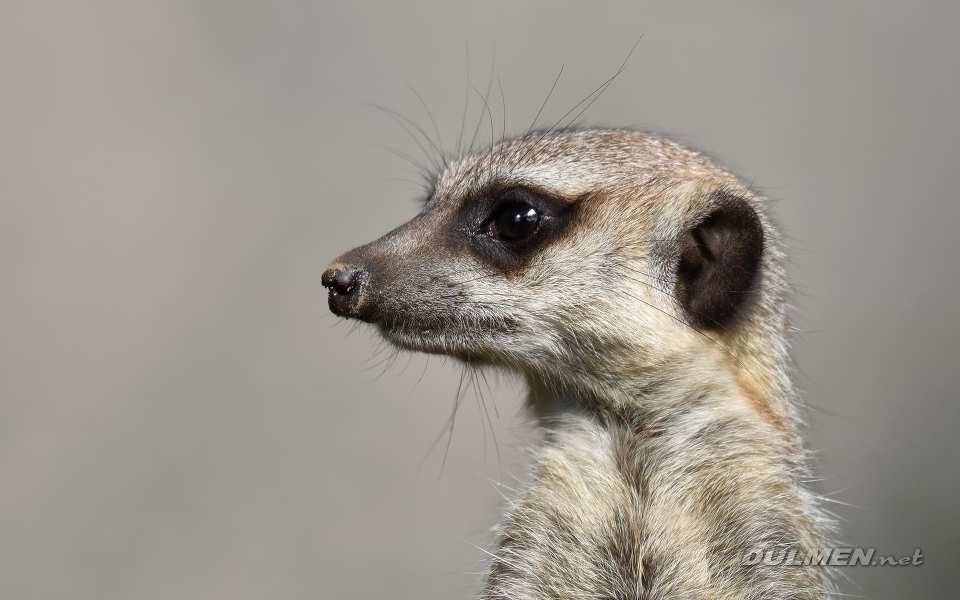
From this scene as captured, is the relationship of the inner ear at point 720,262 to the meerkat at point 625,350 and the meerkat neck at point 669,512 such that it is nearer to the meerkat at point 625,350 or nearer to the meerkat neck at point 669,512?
the meerkat at point 625,350

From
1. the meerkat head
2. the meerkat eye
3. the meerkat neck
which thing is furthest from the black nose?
the meerkat neck

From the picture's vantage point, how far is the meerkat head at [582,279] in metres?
1.12

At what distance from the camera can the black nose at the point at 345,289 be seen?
1.11m

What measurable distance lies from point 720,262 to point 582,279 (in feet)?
0.65

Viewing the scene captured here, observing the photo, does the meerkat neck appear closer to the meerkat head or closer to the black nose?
the meerkat head

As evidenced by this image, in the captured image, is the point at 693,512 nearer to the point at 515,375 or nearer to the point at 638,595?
the point at 638,595

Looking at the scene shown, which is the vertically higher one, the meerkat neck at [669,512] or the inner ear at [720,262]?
the inner ear at [720,262]

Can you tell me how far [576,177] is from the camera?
1187 millimetres

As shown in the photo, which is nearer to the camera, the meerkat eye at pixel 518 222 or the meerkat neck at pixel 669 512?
the meerkat neck at pixel 669 512

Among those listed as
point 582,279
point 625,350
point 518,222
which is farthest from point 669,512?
point 518,222

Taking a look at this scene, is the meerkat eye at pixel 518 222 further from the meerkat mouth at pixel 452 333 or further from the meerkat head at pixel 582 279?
the meerkat mouth at pixel 452 333

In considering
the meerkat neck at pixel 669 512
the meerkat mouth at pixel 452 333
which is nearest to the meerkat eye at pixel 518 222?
the meerkat mouth at pixel 452 333

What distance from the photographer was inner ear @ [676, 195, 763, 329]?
3.66ft

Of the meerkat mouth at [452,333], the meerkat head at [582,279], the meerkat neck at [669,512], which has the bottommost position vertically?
the meerkat neck at [669,512]
